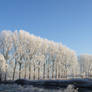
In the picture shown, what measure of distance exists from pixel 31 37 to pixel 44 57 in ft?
23.2

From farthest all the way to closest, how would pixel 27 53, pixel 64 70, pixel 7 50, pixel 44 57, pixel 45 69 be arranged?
pixel 64 70, pixel 45 69, pixel 44 57, pixel 27 53, pixel 7 50

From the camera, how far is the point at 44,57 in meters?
40.1

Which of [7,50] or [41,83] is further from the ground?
[7,50]

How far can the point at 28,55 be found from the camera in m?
35.9

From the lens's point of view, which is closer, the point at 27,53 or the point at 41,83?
the point at 41,83

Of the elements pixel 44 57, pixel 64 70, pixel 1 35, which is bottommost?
pixel 64 70

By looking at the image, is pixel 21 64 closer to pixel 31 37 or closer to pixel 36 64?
pixel 36 64

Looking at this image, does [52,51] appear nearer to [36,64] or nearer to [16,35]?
[36,64]

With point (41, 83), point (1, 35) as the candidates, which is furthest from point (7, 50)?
point (41, 83)

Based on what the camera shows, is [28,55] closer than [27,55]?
No

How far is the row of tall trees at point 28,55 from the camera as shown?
3316 cm

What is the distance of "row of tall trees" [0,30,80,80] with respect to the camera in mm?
33156

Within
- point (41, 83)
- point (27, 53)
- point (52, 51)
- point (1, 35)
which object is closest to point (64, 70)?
point (52, 51)

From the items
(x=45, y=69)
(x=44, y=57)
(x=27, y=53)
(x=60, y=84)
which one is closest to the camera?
(x=60, y=84)
